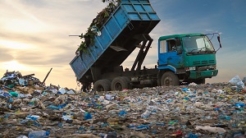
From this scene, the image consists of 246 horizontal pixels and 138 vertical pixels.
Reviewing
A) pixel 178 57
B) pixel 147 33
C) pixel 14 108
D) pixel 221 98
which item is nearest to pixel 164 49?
pixel 178 57

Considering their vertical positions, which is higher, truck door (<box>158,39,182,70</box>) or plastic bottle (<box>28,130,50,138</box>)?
truck door (<box>158,39,182,70</box>)

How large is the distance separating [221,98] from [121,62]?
7.05 meters

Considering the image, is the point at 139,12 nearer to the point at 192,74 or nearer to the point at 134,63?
the point at 134,63

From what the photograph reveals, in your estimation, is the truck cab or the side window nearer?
the truck cab

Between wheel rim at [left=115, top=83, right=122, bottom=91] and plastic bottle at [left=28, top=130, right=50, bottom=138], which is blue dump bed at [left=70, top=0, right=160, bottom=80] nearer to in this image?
wheel rim at [left=115, top=83, right=122, bottom=91]

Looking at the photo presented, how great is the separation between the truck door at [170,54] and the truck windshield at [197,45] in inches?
10.5

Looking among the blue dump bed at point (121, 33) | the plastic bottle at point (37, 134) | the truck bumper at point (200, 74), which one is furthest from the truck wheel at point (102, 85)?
the plastic bottle at point (37, 134)

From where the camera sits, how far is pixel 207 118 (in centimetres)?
658

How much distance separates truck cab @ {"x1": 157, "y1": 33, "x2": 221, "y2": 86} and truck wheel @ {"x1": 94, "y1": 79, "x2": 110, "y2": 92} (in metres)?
3.14

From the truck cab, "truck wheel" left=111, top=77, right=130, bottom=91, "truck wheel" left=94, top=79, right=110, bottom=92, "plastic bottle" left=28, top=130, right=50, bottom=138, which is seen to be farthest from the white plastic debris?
"truck wheel" left=94, top=79, right=110, bottom=92

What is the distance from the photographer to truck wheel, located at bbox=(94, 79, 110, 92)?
597 inches

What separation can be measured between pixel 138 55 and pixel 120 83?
136 cm

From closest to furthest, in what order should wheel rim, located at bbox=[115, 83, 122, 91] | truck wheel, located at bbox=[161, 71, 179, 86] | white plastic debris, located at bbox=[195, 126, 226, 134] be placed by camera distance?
1. white plastic debris, located at bbox=[195, 126, 226, 134]
2. truck wheel, located at bbox=[161, 71, 179, 86]
3. wheel rim, located at bbox=[115, 83, 122, 91]

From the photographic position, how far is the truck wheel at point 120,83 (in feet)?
47.1
